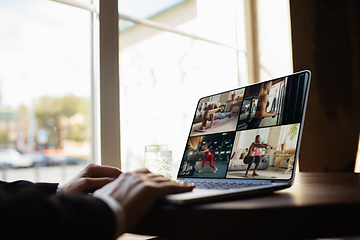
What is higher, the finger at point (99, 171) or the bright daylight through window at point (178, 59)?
the bright daylight through window at point (178, 59)

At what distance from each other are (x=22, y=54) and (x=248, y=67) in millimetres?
1658

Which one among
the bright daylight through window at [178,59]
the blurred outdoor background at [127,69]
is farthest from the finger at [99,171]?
the bright daylight through window at [178,59]

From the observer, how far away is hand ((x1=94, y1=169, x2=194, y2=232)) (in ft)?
1.39

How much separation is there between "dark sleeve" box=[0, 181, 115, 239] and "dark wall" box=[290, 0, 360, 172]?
189cm

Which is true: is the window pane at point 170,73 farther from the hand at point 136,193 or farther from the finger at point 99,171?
the hand at point 136,193

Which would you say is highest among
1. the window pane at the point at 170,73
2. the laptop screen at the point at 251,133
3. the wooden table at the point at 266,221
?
the window pane at the point at 170,73

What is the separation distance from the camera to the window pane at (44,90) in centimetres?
127

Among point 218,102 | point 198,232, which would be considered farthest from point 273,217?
point 218,102

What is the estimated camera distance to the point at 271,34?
7.23 feet

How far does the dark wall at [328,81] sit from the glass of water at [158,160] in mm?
1264

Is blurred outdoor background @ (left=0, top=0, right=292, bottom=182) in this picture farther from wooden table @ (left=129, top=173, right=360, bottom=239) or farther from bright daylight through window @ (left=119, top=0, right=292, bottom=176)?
wooden table @ (left=129, top=173, right=360, bottom=239)

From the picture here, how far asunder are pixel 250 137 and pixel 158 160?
1.50 feet

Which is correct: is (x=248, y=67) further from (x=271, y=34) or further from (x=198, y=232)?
(x=198, y=232)

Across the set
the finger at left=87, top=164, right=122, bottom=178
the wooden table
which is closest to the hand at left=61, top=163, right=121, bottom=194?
the finger at left=87, top=164, right=122, bottom=178
